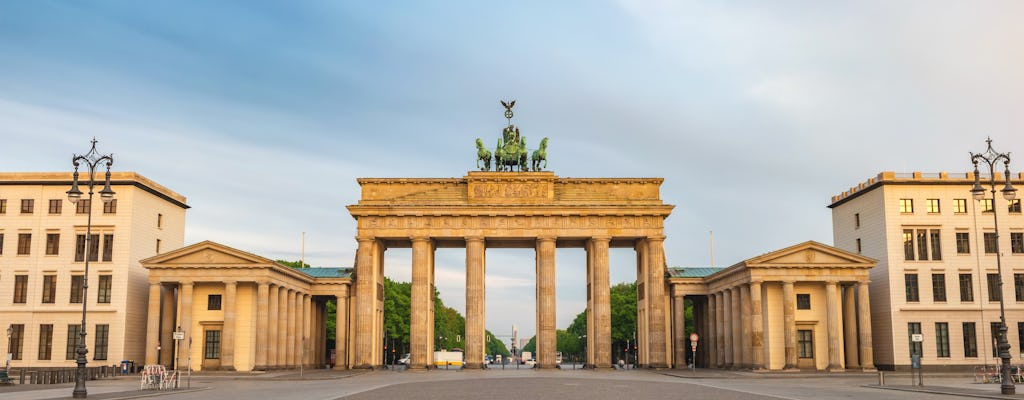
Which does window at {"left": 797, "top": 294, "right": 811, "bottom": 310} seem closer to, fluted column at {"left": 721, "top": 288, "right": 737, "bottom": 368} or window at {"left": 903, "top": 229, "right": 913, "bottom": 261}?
fluted column at {"left": 721, "top": 288, "right": 737, "bottom": 368}

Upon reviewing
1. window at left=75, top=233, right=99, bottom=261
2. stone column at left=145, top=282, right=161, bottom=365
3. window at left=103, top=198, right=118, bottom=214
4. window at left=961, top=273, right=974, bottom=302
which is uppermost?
window at left=103, top=198, right=118, bottom=214

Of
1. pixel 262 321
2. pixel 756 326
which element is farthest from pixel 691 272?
pixel 262 321

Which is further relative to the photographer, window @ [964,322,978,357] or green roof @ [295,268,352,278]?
green roof @ [295,268,352,278]

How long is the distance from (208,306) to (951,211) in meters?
62.8

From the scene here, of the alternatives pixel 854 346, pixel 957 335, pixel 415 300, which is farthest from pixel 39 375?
pixel 957 335

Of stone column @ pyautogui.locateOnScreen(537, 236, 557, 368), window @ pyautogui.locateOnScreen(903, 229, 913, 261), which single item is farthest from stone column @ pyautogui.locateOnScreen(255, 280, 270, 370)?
window @ pyautogui.locateOnScreen(903, 229, 913, 261)

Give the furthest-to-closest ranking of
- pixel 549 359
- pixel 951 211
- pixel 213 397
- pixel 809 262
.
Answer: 1. pixel 549 359
2. pixel 951 211
3. pixel 809 262
4. pixel 213 397

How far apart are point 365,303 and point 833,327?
40667 millimetres

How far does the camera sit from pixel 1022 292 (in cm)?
7719

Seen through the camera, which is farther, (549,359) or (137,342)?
(549,359)

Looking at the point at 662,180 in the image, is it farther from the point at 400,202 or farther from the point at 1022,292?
the point at 1022,292

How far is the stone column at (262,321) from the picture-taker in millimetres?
71750

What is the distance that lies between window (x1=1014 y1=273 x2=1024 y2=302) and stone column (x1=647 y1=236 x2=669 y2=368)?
96.3ft

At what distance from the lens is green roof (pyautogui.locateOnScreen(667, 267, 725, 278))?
3483 inches
